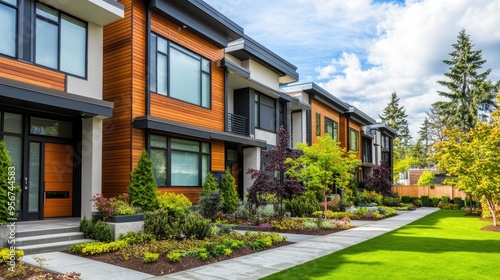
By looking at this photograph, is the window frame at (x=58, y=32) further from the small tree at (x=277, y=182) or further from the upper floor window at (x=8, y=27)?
the small tree at (x=277, y=182)

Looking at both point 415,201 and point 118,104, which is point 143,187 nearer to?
point 118,104

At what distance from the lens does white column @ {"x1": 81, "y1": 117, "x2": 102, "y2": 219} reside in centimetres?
1167

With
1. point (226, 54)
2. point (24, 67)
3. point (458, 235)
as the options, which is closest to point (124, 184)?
point (24, 67)

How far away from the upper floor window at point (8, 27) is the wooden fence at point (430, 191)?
1322 inches

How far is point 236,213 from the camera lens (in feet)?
52.3

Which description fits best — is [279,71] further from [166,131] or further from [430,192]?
[430,192]

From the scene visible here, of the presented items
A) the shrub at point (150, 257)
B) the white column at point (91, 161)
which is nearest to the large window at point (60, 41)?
the white column at point (91, 161)

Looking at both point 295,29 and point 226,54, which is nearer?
point 295,29

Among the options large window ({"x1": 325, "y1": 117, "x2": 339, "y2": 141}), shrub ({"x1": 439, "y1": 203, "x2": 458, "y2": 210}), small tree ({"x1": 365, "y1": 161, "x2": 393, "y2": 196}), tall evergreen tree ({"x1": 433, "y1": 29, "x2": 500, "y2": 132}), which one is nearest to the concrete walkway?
small tree ({"x1": 365, "y1": 161, "x2": 393, "y2": 196})

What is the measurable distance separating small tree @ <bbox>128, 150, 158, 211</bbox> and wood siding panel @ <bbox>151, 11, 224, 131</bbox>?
6.96ft

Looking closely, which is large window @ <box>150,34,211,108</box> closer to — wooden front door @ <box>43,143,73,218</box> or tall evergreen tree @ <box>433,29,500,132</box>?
wooden front door @ <box>43,143,73,218</box>

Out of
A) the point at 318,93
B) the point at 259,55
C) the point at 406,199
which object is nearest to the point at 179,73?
the point at 259,55

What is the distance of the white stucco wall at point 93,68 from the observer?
38.3 ft

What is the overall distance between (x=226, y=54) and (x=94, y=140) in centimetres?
908
